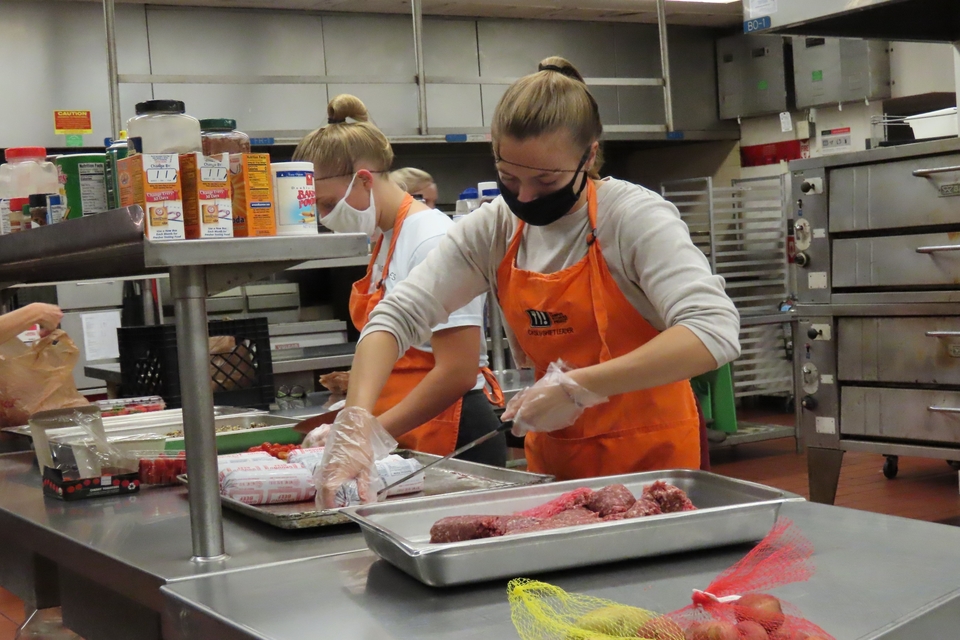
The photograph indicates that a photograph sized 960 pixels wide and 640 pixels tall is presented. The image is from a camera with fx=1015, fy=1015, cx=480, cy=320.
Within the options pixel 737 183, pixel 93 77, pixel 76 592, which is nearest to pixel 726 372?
pixel 737 183

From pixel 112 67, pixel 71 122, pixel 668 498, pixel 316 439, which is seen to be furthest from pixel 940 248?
pixel 71 122

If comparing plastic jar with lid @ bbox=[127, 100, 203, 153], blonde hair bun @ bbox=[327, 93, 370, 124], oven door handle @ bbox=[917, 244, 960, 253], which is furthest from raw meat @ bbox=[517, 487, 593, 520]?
oven door handle @ bbox=[917, 244, 960, 253]

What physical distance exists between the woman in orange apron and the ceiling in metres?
4.76

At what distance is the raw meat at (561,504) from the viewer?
54.0 inches

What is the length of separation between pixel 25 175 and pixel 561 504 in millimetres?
1239

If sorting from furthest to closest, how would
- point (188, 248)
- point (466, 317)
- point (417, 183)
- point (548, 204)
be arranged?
point (417, 183) < point (466, 317) < point (548, 204) < point (188, 248)

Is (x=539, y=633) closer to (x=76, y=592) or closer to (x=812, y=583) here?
(x=812, y=583)

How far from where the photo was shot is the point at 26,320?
260 cm

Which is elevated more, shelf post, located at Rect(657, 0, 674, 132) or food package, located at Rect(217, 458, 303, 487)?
shelf post, located at Rect(657, 0, 674, 132)

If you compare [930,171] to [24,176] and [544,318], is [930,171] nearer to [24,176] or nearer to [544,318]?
[544,318]

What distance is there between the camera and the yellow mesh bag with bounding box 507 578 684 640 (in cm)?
94

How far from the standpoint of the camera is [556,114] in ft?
6.03

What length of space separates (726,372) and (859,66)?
2.61 metres

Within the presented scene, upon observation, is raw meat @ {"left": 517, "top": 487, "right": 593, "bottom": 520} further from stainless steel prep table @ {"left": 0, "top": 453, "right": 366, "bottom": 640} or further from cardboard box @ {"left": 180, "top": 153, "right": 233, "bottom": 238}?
cardboard box @ {"left": 180, "top": 153, "right": 233, "bottom": 238}
